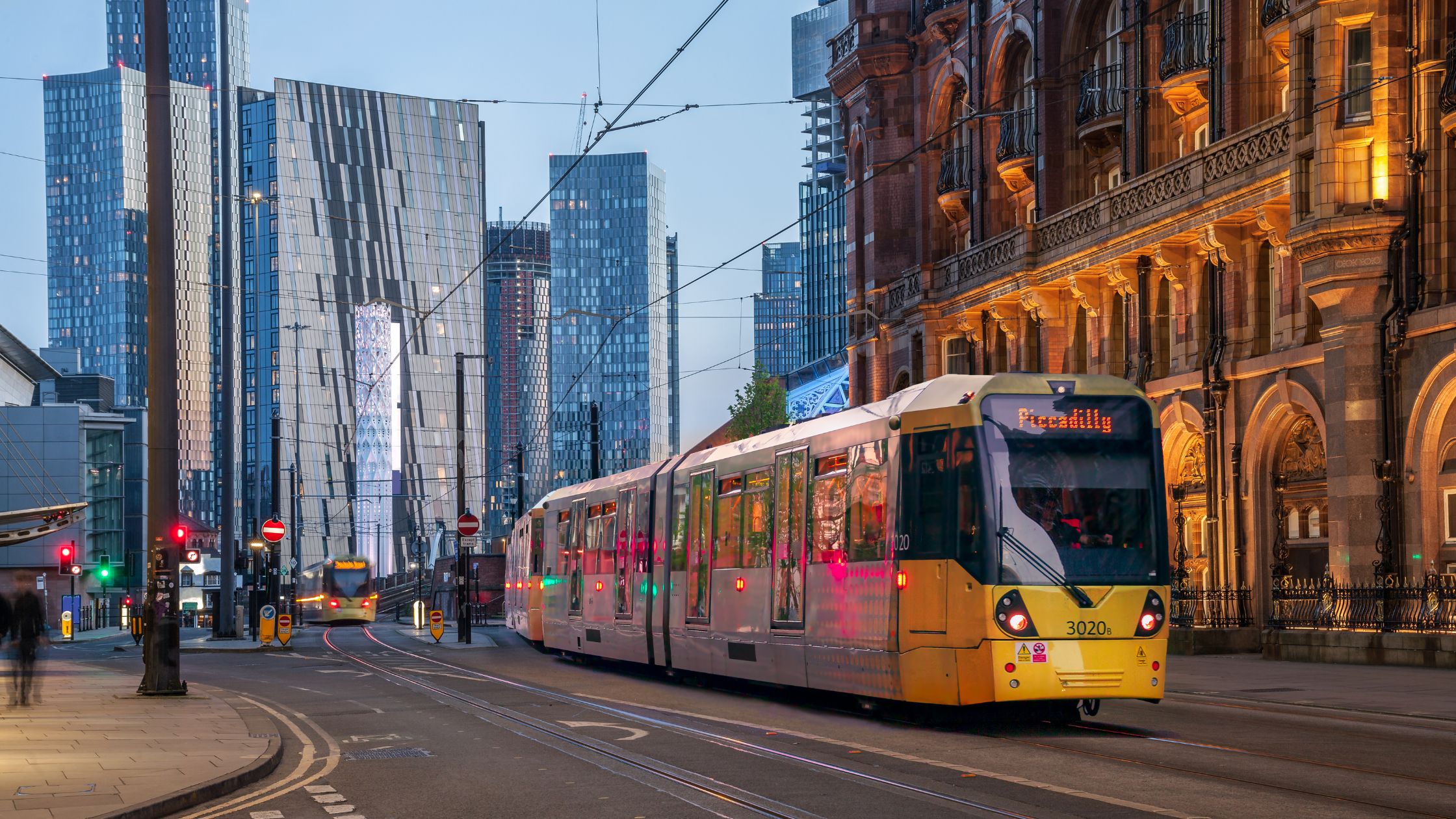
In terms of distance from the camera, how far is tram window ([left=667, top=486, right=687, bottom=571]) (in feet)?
78.2

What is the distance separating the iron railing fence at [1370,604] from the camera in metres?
25.9

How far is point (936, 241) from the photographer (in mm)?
52969

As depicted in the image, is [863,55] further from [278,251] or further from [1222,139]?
[278,251]

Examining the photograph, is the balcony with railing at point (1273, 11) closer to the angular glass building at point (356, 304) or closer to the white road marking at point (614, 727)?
the white road marking at point (614, 727)

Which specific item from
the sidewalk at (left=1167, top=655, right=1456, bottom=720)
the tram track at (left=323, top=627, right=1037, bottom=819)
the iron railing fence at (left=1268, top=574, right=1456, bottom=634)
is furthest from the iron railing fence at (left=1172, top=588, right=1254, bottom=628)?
the tram track at (left=323, top=627, right=1037, bottom=819)

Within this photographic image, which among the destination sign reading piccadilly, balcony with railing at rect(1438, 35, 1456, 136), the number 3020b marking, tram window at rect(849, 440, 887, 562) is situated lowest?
the number 3020b marking

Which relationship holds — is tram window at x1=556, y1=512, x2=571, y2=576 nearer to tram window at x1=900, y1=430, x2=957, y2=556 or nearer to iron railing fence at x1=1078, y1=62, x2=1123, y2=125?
tram window at x1=900, y1=430, x2=957, y2=556

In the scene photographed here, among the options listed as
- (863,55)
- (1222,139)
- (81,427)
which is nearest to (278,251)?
(81,427)

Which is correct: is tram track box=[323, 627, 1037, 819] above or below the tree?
below

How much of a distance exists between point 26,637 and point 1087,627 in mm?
13850

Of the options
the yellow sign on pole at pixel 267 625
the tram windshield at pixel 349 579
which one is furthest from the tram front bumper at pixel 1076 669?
the tram windshield at pixel 349 579

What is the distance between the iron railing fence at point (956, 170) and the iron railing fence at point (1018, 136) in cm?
294

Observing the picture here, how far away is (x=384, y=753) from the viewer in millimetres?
15570

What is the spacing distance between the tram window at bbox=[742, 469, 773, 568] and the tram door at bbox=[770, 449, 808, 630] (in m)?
0.25
